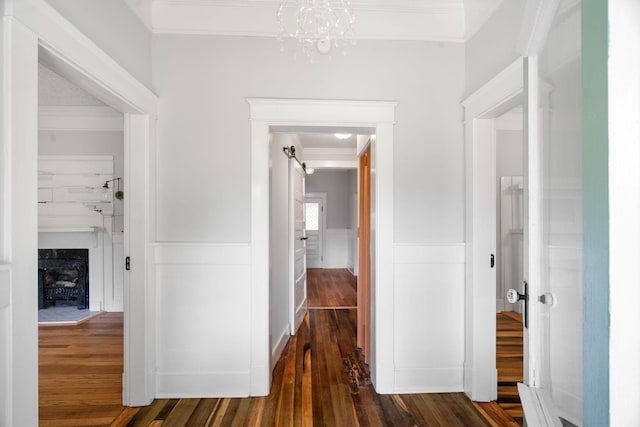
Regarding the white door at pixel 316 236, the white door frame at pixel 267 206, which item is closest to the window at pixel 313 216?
the white door at pixel 316 236

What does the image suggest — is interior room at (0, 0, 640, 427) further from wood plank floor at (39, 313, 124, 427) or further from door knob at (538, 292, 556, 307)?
door knob at (538, 292, 556, 307)

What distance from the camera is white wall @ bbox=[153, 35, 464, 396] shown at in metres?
2.35

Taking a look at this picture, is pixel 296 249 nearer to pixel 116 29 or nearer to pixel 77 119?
pixel 116 29

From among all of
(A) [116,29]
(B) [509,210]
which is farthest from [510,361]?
(A) [116,29]

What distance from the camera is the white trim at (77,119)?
171 inches

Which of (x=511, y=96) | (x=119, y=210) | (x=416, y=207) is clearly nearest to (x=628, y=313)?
(x=511, y=96)

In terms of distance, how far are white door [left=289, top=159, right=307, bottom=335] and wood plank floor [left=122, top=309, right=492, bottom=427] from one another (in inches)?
35.7

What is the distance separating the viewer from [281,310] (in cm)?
318

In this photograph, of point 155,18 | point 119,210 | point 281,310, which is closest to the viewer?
point 155,18

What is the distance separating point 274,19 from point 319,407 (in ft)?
8.72

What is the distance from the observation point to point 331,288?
6.14 m

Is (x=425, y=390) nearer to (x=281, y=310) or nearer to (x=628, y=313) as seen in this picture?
(x=281, y=310)

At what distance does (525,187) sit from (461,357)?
1.78 metres

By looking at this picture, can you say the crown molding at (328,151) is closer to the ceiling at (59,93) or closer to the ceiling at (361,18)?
the ceiling at (59,93)
